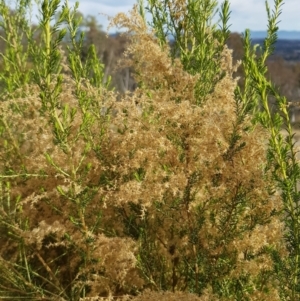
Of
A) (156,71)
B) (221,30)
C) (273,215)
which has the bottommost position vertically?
(273,215)

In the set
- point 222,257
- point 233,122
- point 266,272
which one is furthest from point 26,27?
point 266,272

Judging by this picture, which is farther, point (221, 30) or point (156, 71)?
point (221, 30)

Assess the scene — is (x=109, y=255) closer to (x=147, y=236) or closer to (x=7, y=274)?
(x=147, y=236)

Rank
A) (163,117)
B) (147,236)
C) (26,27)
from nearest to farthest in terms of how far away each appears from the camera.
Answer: (163,117)
(147,236)
(26,27)

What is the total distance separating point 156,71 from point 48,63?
959 millimetres

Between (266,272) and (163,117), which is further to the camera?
(266,272)

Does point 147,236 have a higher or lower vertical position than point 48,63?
lower

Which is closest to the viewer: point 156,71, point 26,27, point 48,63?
point 48,63

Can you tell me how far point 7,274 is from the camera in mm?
4273

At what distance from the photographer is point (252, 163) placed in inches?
131

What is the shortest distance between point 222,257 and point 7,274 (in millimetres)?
2182

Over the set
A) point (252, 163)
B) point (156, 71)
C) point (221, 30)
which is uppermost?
point (221, 30)

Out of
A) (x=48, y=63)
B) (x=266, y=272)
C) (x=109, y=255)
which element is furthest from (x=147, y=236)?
(x=48, y=63)

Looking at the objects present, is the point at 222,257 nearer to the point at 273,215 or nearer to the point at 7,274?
the point at 273,215
